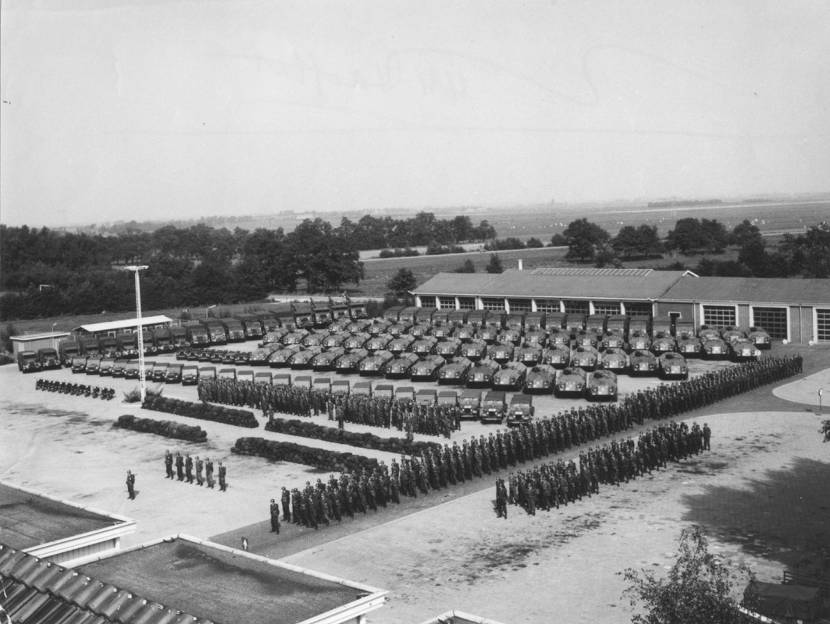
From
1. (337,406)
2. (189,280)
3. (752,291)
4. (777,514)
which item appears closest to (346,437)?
(337,406)

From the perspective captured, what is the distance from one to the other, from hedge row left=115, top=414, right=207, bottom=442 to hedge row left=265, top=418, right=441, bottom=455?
2101 millimetres

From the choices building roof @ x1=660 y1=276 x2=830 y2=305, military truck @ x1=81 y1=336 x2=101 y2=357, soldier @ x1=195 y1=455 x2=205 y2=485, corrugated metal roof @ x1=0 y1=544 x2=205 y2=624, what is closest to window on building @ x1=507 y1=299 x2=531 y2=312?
building roof @ x1=660 y1=276 x2=830 y2=305

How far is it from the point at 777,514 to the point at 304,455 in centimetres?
1174

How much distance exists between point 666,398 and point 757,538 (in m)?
11.1

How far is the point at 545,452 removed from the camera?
82.0 ft

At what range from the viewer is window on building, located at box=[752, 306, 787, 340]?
143ft

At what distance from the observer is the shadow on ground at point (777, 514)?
17.7 m

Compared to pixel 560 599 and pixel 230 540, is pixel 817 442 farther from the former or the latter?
pixel 230 540

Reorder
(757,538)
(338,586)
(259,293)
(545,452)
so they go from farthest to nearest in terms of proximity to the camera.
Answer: (259,293)
(545,452)
(757,538)
(338,586)

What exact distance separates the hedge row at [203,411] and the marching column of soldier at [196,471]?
16.1ft

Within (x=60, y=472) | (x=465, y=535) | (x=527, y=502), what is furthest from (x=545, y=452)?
(x=60, y=472)

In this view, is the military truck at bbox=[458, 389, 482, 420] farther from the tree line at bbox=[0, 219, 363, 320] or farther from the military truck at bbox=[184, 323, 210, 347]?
the tree line at bbox=[0, 219, 363, 320]

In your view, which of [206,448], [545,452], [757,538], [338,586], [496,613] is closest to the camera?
[338,586]

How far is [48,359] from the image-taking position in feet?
148
